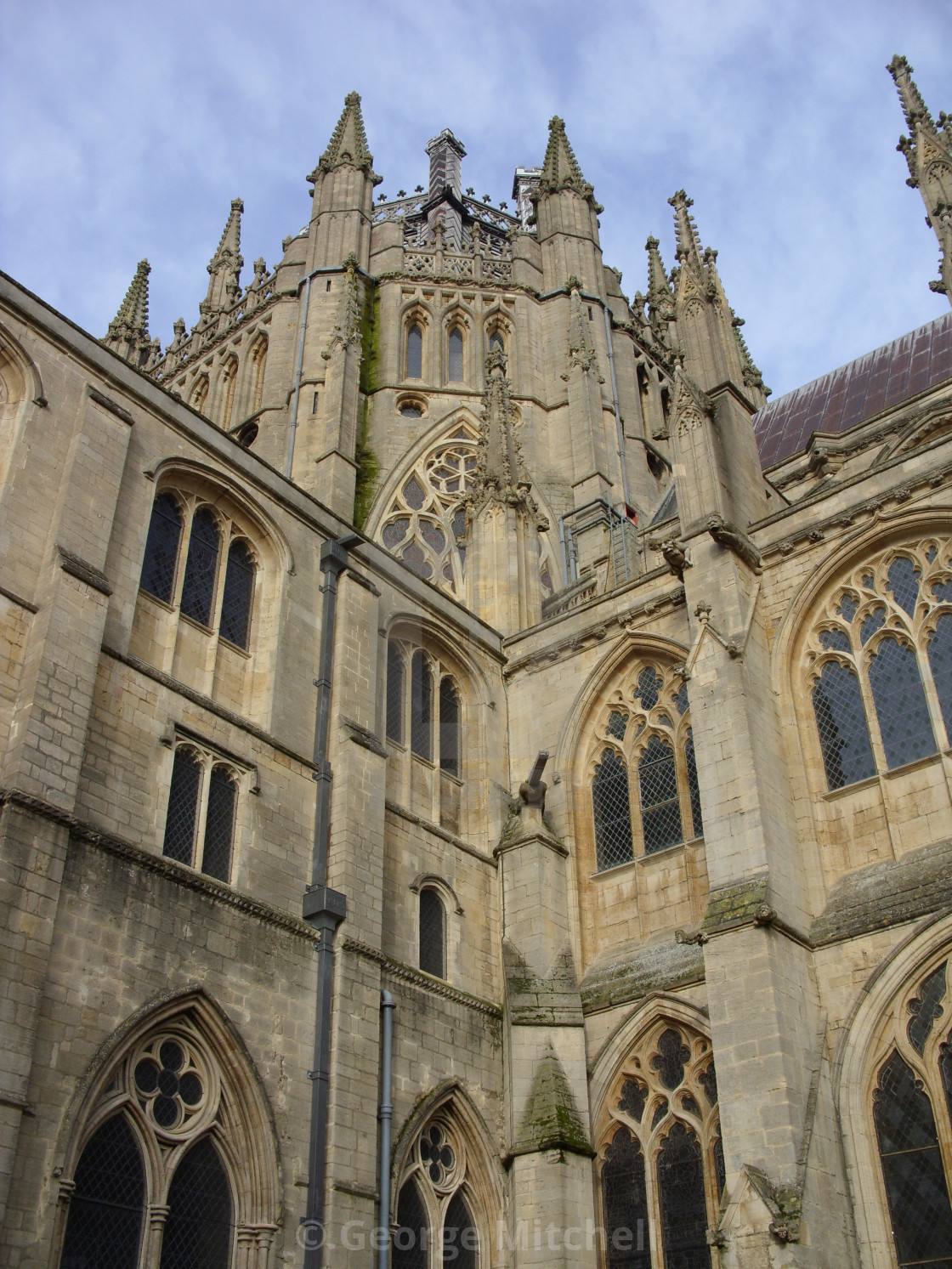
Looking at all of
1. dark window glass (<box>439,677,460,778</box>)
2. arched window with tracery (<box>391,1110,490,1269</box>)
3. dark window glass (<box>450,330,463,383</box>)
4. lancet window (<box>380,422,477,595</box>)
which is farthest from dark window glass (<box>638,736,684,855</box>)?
dark window glass (<box>450,330,463,383</box>)

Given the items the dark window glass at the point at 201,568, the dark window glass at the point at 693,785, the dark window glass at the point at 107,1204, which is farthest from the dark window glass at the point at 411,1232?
the dark window glass at the point at 201,568

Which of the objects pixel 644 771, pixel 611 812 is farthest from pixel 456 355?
pixel 611 812

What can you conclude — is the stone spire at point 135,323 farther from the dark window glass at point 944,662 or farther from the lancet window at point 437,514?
the dark window glass at point 944,662

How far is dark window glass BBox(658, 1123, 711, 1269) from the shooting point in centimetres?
1365

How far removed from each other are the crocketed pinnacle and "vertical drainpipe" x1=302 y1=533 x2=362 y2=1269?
23354 millimetres

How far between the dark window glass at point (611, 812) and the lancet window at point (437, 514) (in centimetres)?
1071

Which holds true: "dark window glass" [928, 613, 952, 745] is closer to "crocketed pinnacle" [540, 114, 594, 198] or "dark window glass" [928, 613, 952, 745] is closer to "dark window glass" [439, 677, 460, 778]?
"dark window glass" [439, 677, 460, 778]

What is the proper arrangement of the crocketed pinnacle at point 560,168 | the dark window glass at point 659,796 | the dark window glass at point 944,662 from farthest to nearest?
the crocketed pinnacle at point 560,168 < the dark window glass at point 659,796 < the dark window glass at point 944,662

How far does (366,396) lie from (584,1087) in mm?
19981

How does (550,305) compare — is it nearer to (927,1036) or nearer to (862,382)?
(862,382)

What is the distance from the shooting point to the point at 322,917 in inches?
545

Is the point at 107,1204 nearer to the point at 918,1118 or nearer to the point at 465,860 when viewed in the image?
the point at 465,860

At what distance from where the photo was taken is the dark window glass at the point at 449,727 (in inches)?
717

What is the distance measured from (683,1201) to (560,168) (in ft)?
100
